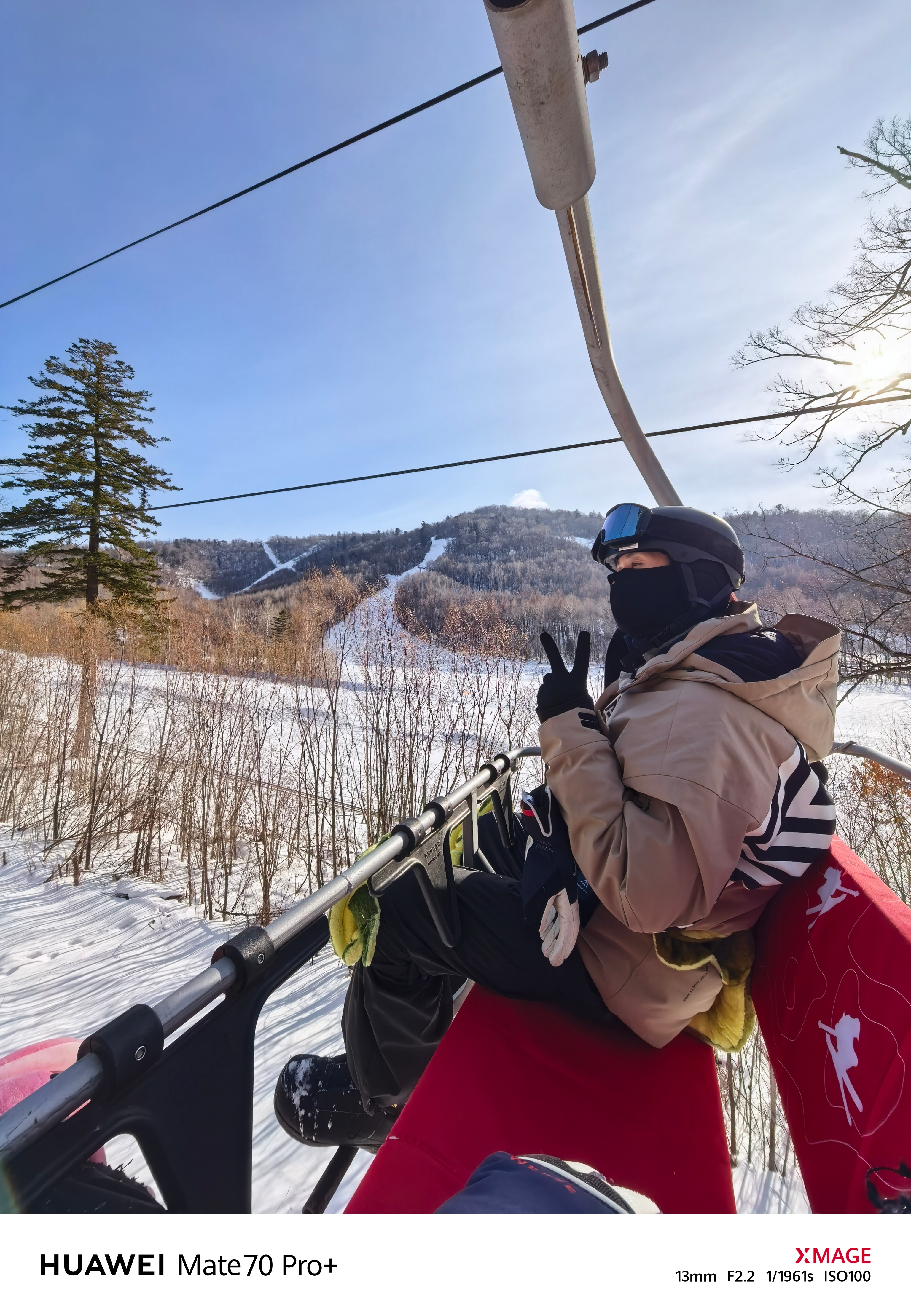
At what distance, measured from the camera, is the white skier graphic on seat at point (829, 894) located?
1.01 m

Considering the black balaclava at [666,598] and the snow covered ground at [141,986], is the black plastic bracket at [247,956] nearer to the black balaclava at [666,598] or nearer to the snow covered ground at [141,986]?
the black balaclava at [666,598]

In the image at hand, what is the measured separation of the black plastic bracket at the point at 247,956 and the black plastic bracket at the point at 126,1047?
Answer: 0.45ft

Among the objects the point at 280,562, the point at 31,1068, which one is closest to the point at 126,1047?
the point at 31,1068

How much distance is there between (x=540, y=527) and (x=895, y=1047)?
234 feet

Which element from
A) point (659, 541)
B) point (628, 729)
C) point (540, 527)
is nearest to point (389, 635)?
point (659, 541)

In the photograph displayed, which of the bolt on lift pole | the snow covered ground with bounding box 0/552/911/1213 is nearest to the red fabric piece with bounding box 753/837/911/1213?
the bolt on lift pole

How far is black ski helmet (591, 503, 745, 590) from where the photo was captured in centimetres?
155

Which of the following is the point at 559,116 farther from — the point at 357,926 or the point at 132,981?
the point at 132,981

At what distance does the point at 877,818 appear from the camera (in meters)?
5.46

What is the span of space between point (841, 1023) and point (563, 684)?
824 mm

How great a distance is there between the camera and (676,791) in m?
1.00

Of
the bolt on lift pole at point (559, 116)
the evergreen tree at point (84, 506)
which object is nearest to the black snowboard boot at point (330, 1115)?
the bolt on lift pole at point (559, 116)

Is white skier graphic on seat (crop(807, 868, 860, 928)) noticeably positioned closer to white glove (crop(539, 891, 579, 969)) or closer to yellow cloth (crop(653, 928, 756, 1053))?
yellow cloth (crop(653, 928, 756, 1053))

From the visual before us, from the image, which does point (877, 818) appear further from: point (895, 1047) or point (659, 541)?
point (895, 1047)
